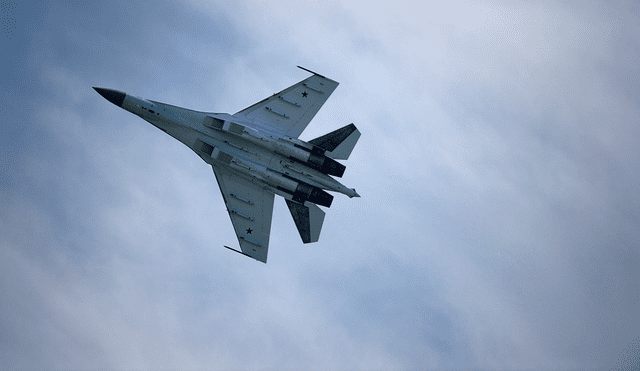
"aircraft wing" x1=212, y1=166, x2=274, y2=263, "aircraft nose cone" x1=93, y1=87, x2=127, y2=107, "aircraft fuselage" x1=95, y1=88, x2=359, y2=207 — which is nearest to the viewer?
"aircraft nose cone" x1=93, y1=87, x2=127, y2=107

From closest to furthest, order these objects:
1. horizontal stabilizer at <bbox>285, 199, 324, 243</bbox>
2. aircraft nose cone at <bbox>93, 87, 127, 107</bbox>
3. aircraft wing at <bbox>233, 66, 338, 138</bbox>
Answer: aircraft nose cone at <bbox>93, 87, 127, 107</bbox>
aircraft wing at <bbox>233, 66, 338, 138</bbox>
horizontal stabilizer at <bbox>285, 199, 324, 243</bbox>

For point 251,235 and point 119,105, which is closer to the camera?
point 119,105

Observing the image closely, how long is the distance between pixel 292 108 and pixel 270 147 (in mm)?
4529

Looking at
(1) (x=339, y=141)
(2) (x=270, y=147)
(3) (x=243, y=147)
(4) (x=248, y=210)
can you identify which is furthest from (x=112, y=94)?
(1) (x=339, y=141)

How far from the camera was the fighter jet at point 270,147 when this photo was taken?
4716 cm

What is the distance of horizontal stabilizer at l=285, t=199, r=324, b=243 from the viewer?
161ft

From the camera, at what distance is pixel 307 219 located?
49.2m

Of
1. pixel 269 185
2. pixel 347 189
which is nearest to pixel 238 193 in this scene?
pixel 269 185

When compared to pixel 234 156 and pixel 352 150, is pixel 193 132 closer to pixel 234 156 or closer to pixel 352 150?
pixel 234 156

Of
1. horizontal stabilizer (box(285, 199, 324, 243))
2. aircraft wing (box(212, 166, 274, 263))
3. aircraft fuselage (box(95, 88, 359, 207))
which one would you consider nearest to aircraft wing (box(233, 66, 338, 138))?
aircraft fuselage (box(95, 88, 359, 207))

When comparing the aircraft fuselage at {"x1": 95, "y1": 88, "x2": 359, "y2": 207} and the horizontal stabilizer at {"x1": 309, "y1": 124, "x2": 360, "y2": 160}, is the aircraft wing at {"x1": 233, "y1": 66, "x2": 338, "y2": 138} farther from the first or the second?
the horizontal stabilizer at {"x1": 309, "y1": 124, "x2": 360, "y2": 160}

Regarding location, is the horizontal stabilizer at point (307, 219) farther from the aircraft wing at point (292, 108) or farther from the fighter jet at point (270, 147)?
the aircraft wing at point (292, 108)

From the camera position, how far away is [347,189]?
48.1 meters

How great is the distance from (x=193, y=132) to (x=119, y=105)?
666 centimetres
